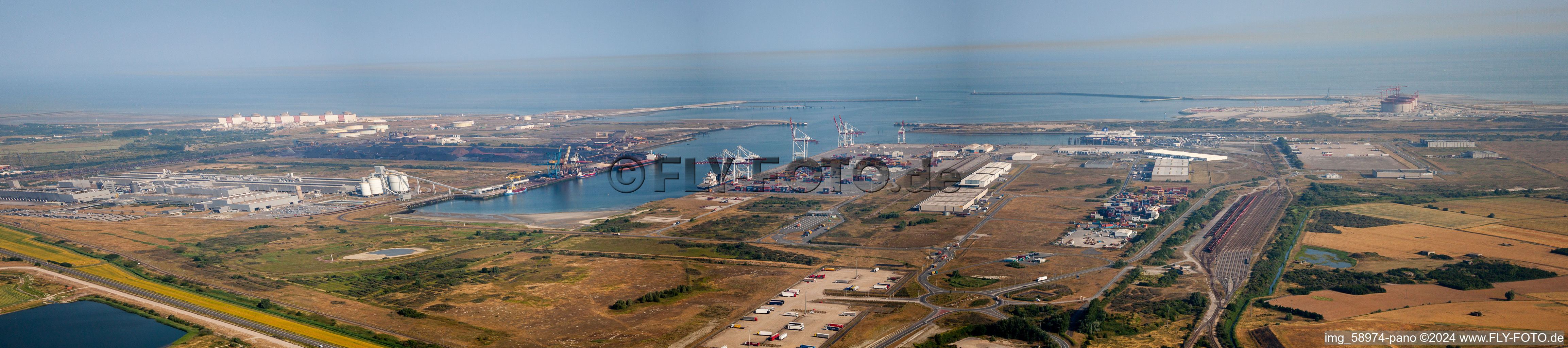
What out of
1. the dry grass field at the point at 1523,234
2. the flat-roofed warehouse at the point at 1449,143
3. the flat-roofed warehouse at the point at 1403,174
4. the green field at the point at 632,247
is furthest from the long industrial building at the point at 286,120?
the flat-roofed warehouse at the point at 1449,143

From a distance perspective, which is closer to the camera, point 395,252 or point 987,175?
point 395,252

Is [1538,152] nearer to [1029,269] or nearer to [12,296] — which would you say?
[1029,269]

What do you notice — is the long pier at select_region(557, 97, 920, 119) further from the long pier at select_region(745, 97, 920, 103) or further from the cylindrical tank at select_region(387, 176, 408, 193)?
the cylindrical tank at select_region(387, 176, 408, 193)

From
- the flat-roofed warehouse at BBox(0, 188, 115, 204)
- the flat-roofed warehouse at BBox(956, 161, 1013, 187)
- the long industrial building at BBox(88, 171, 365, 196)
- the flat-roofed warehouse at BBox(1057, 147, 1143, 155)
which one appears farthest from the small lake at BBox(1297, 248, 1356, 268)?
the flat-roofed warehouse at BBox(0, 188, 115, 204)

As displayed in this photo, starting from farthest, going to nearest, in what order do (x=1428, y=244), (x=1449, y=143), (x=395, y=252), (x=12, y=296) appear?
1. (x=1449, y=143)
2. (x=395, y=252)
3. (x=1428, y=244)
4. (x=12, y=296)

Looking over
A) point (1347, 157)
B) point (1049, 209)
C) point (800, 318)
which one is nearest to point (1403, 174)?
point (1347, 157)

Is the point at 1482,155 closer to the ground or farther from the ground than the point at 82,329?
farther from the ground

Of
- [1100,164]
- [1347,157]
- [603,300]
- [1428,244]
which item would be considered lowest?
[603,300]
